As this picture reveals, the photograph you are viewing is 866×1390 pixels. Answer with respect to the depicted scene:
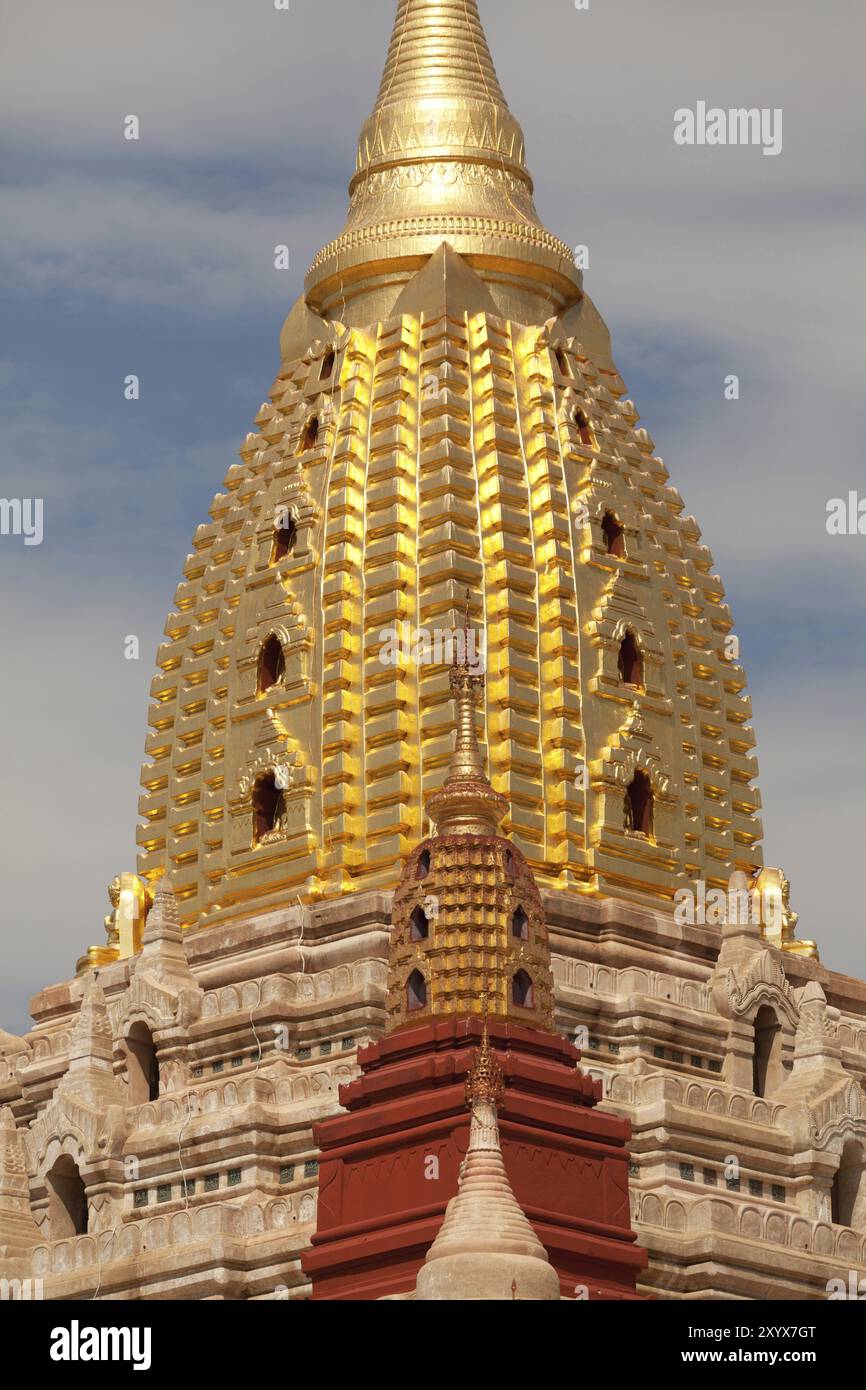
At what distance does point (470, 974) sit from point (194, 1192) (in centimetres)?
654

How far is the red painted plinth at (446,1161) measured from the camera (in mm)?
52969

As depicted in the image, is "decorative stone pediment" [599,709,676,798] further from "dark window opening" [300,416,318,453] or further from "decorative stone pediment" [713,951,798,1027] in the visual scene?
"dark window opening" [300,416,318,453]

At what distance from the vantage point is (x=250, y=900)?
63.1 metres

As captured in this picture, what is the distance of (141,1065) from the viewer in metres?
62.2

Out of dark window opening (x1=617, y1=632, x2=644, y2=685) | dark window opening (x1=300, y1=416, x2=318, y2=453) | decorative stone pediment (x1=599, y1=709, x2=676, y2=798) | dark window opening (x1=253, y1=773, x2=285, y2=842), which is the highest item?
dark window opening (x1=300, y1=416, x2=318, y2=453)

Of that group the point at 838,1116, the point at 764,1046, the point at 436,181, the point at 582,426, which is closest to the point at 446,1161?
the point at 838,1116

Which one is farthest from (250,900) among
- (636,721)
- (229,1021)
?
(636,721)

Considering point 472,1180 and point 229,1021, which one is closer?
point 472,1180

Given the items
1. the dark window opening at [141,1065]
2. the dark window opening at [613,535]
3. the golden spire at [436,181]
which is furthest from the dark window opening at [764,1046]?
the golden spire at [436,181]

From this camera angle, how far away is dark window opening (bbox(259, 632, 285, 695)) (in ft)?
212

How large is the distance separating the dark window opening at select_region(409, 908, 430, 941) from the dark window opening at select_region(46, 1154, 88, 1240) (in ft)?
25.6

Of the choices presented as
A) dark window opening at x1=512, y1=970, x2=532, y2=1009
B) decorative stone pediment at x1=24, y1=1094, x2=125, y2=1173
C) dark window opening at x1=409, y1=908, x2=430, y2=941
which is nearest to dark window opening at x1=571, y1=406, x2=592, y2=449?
dark window opening at x1=409, y1=908, x2=430, y2=941

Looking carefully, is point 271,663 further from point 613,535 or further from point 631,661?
point 613,535
